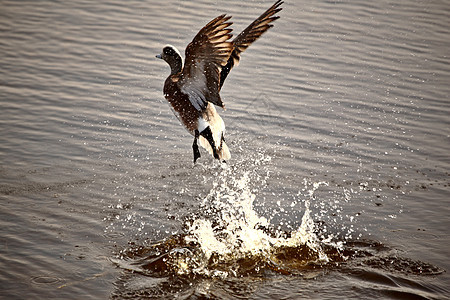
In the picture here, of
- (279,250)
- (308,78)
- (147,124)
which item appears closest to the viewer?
(279,250)

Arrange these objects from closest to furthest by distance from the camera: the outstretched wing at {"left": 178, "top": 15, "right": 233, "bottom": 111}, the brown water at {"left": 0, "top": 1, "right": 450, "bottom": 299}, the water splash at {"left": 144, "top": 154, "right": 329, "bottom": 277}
A: 1. the brown water at {"left": 0, "top": 1, "right": 450, "bottom": 299}
2. the water splash at {"left": 144, "top": 154, "right": 329, "bottom": 277}
3. the outstretched wing at {"left": 178, "top": 15, "right": 233, "bottom": 111}

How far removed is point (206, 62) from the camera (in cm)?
466

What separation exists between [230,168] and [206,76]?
1.22 meters

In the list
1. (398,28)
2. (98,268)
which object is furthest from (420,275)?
(398,28)

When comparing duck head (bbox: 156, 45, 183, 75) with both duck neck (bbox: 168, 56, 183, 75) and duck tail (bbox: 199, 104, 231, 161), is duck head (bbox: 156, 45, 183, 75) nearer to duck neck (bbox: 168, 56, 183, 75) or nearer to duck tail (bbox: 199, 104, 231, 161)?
duck neck (bbox: 168, 56, 183, 75)

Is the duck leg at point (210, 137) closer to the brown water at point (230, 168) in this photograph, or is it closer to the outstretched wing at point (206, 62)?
the outstretched wing at point (206, 62)

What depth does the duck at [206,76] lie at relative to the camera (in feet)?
14.9

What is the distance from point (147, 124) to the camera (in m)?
6.29

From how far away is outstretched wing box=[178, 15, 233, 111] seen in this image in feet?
14.7

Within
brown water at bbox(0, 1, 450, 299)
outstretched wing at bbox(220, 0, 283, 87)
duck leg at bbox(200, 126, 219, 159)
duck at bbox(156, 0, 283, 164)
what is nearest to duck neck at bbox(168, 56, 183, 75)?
duck at bbox(156, 0, 283, 164)

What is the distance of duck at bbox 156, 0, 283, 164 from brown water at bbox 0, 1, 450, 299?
1.76ft

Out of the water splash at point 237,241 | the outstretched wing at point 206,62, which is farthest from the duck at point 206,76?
the water splash at point 237,241

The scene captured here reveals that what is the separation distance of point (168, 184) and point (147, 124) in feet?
4.14

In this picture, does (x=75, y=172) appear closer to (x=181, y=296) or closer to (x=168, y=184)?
(x=168, y=184)
